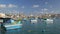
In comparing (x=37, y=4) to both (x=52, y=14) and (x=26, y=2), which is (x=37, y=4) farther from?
(x=52, y=14)

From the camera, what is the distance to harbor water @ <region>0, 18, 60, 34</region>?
6.29ft

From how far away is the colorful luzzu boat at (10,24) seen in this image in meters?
1.86

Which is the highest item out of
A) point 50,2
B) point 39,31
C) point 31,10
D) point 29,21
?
point 50,2

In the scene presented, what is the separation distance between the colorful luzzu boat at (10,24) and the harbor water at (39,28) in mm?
60

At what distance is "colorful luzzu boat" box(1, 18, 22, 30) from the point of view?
6.10 ft

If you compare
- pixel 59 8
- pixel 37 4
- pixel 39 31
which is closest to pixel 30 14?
pixel 37 4

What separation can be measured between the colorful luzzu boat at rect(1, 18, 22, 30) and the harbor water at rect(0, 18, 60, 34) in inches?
2.3

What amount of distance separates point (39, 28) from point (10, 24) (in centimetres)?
48

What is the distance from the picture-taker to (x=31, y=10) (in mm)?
1979

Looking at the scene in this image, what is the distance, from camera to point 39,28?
197 centimetres

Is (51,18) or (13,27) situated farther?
(51,18)

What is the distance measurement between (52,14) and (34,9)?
32 centimetres

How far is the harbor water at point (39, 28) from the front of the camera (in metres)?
1.92

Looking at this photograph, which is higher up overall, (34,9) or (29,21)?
(34,9)
